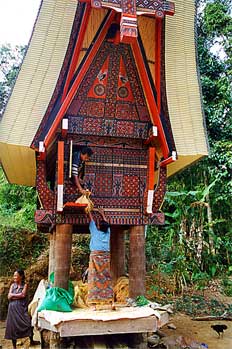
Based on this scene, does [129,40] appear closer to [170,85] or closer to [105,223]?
[170,85]

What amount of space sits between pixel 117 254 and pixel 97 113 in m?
2.95

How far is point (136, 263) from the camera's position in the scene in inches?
217

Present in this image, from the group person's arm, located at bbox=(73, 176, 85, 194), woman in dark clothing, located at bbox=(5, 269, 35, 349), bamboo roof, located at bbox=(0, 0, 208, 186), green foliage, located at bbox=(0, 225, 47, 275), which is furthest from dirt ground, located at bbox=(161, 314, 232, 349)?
green foliage, located at bbox=(0, 225, 47, 275)

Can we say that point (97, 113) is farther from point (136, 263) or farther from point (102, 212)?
point (136, 263)

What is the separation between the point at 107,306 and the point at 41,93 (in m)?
3.46

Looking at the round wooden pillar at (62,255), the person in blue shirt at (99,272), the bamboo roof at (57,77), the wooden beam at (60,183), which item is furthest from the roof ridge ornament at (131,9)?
the round wooden pillar at (62,255)

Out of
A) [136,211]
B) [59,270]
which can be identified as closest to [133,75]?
[136,211]

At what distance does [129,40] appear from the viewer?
4.83m

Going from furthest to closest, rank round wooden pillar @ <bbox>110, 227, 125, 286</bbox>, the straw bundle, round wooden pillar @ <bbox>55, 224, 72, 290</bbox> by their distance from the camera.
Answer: round wooden pillar @ <bbox>110, 227, 125, 286</bbox>
the straw bundle
round wooden pillar @ <bbox>55, 224, 72, 290</bbox>

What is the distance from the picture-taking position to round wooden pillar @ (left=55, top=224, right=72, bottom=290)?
5141 millimetres

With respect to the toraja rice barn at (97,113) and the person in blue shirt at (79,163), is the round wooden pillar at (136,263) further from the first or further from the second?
the person in blue shirt at (79,163)

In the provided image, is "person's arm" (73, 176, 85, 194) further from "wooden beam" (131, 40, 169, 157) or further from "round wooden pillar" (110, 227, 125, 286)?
"round wooden pillar" (110, 227, 125, 286)

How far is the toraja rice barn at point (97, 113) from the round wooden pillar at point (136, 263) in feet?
0.05

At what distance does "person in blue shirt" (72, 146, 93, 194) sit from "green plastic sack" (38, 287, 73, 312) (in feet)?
4.95
